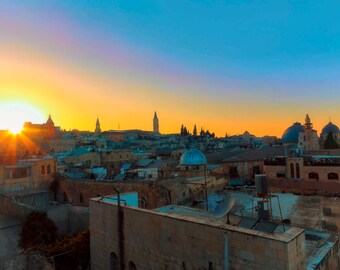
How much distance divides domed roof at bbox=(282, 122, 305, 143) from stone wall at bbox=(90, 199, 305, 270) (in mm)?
45795

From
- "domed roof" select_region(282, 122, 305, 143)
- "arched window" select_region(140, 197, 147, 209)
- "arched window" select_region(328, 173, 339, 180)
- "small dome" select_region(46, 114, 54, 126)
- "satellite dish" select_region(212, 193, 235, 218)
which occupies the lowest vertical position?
"arched window" select_region(140, 197, 147, 209)

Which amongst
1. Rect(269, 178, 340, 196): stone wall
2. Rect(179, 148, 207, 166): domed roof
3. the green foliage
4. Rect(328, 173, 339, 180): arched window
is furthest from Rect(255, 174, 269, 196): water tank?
Rect(328, 173, 339, 180): arched window

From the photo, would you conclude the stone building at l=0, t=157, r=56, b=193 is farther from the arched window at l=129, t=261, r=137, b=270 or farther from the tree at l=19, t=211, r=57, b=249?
the arched window at l=129, t=261, r=137, b=270

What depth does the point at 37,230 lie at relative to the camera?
643 inches

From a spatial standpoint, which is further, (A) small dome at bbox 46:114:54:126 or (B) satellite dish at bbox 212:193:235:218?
(A) small dome at bbox 46:114:54:126

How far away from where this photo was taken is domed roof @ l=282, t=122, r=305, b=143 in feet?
161

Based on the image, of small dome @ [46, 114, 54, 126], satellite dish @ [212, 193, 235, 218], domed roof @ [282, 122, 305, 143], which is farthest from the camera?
small dome @ [46, 114, 54, 126]

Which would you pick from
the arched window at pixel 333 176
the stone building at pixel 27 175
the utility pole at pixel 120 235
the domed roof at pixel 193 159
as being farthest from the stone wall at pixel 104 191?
the arched window at pixel 333 176

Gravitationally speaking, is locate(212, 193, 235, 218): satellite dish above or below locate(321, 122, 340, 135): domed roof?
below

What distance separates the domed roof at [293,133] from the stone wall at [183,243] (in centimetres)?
4580

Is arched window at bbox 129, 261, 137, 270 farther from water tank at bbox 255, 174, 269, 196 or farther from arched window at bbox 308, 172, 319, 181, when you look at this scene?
arched window at bbox 308, 172, 319, 181

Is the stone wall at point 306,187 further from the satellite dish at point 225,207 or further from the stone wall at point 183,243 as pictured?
the stone wall at point 183,243

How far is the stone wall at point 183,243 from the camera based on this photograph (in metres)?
5.69

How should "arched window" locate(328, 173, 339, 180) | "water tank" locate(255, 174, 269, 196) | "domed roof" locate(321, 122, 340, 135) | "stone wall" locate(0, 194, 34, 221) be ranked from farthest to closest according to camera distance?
1. "domed roof" locate(321, 122, 340, 135)
2. "arched window" locate(328, 173, 339, 180)
3. "stone wall" locate(0, 194, 34, 221)
4. "water tank" locate(255, 174, 269, 196)
